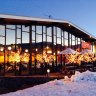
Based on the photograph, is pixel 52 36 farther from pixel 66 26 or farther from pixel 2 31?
pixel 2 31

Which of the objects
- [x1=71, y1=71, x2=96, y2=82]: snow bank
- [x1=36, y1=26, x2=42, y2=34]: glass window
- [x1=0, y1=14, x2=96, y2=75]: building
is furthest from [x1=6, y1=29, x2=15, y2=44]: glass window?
[x1=71, y1=71, x2=96, y2=82]: snow bank

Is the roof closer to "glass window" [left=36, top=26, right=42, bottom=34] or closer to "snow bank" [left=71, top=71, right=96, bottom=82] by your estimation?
"glass window" [left=36, top=26, right=42, bottom=34]

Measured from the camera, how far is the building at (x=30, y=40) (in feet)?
70.7

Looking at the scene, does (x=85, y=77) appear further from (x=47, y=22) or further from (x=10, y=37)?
(x=47, y=22)

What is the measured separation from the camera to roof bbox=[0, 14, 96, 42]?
69.8 feet

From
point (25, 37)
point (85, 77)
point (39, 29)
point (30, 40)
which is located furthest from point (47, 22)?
point (85, 77)

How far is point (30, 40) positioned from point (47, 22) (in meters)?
2.65

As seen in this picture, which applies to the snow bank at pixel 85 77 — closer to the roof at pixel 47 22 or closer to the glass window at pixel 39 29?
the roof at pixel 47 22

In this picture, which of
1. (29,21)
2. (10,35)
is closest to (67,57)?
(29,21)

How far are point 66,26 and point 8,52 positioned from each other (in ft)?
29.3

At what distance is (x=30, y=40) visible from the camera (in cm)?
2386

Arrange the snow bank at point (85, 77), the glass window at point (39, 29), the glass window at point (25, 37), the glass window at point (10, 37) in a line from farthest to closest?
1. the glass window at point (39, 29)
2. the glass window at point (25, 37)
3. the glass window at point (10, 37)
4. the snow bank at point (85, 77)

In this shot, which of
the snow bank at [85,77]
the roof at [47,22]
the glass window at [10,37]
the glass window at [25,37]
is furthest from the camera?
the glass window at [25,37]

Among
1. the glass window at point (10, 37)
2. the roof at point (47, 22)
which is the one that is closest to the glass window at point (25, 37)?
the roof at point (47, 22)
